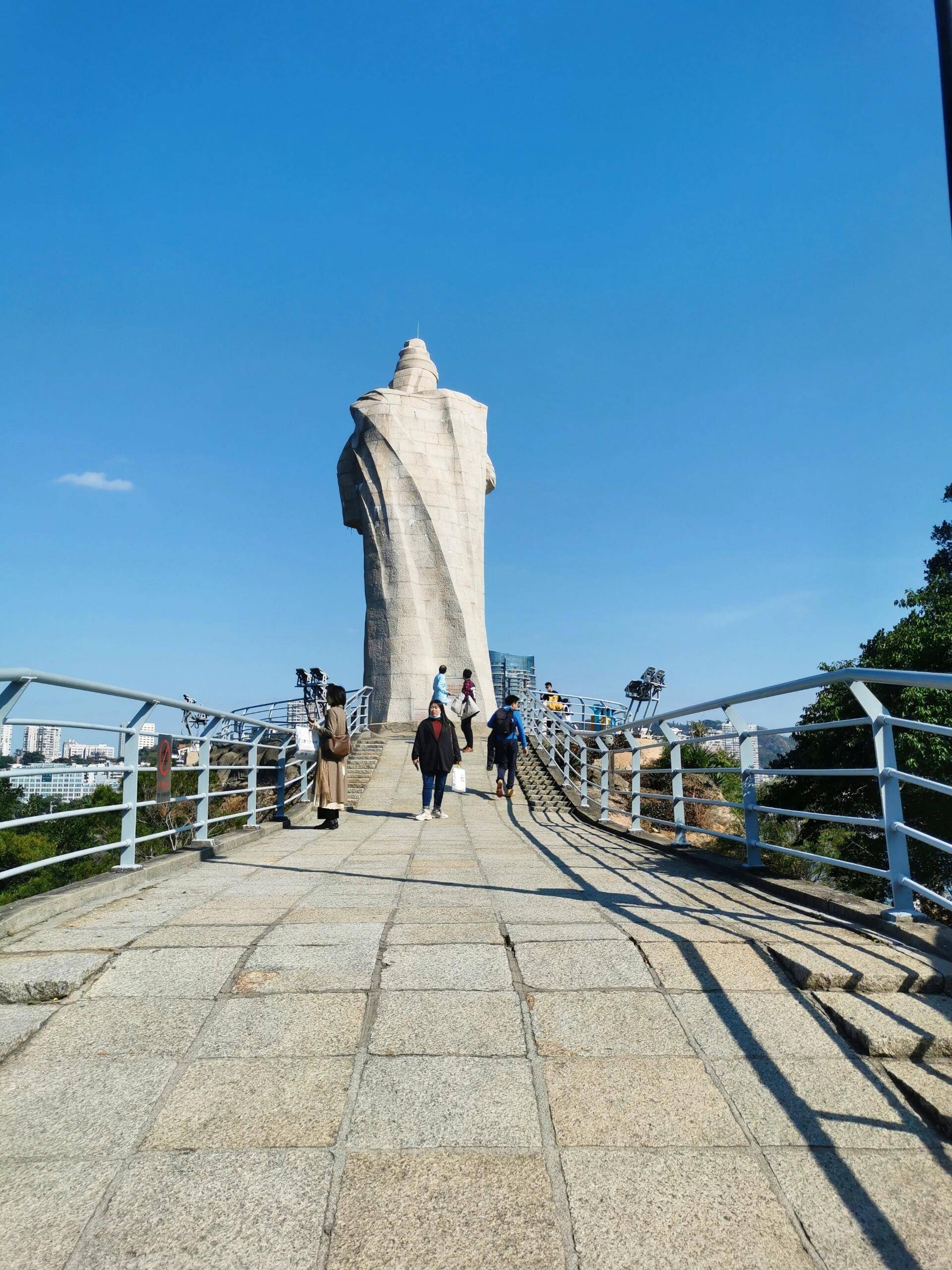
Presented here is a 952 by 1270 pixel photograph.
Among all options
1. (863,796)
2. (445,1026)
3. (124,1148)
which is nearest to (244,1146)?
(124,1148)

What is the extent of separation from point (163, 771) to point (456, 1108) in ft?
11.7

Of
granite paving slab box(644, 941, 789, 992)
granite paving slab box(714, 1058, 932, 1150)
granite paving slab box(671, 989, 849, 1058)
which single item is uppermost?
granite paving slab box(644, 941, 789, 992)

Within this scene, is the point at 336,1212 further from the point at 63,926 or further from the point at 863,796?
the point at 863,796

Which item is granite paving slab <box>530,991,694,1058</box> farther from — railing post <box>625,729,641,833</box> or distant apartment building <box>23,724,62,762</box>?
railing post <box>625,729,641,833</box>

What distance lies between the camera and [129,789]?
4.90 m

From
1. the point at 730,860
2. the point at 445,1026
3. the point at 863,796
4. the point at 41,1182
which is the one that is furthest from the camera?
the point at 863,796

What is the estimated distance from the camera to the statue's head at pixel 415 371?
26203 millimetres

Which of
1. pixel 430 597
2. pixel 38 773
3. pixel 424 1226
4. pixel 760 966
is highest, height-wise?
pixel 430 597

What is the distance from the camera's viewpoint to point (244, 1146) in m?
1.97

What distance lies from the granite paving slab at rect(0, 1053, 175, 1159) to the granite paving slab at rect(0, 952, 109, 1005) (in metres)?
0.38

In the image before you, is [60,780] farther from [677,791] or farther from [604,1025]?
[677,791]

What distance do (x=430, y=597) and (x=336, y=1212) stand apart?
22243 millimetres

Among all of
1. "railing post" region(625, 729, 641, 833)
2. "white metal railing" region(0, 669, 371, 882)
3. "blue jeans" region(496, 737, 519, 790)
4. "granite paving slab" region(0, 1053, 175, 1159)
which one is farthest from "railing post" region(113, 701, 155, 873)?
"blue jeans" region(496, 737, 519, 790)

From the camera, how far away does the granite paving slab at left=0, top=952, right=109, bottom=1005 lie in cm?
275
